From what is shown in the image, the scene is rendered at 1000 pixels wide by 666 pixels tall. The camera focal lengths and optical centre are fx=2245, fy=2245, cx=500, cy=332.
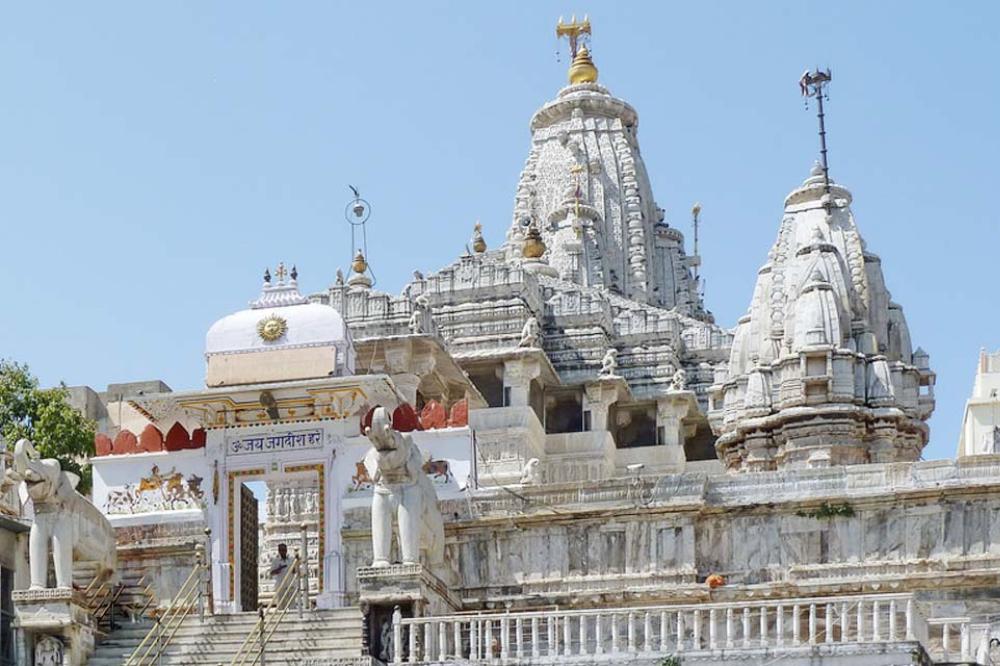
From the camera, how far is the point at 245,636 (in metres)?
34.1

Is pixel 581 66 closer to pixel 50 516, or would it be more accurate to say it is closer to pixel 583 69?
pixel 583 69

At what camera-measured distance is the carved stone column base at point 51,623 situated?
A: 3388 cm

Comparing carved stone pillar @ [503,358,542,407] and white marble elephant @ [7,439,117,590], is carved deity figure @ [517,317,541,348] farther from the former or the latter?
white marble elephant @ [7,439,117,590]

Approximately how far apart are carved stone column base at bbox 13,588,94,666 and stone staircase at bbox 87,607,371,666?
447mm

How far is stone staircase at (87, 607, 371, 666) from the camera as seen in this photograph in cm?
3316

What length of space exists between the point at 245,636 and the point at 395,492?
315 cm

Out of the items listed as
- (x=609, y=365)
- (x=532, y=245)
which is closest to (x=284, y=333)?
(x=609, y=365)

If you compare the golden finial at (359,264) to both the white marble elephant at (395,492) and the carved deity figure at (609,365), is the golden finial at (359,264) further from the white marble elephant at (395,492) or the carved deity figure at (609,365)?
the white marble elephant at (395,492)

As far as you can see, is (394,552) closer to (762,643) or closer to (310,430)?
(310,430)

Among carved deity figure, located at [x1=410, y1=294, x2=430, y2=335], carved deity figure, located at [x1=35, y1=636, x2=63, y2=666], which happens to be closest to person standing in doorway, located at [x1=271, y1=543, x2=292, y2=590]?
carved deity figure, located at [x1=35, y1=636, x2=63, y2=666]

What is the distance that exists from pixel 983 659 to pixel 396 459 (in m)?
9.15

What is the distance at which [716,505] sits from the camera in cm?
3672

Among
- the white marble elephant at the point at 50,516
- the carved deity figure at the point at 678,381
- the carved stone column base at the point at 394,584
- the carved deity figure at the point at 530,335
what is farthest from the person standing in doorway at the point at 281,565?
the carved deity figure at the point at 678,381

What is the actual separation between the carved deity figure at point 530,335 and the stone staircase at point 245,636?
29953 mm
